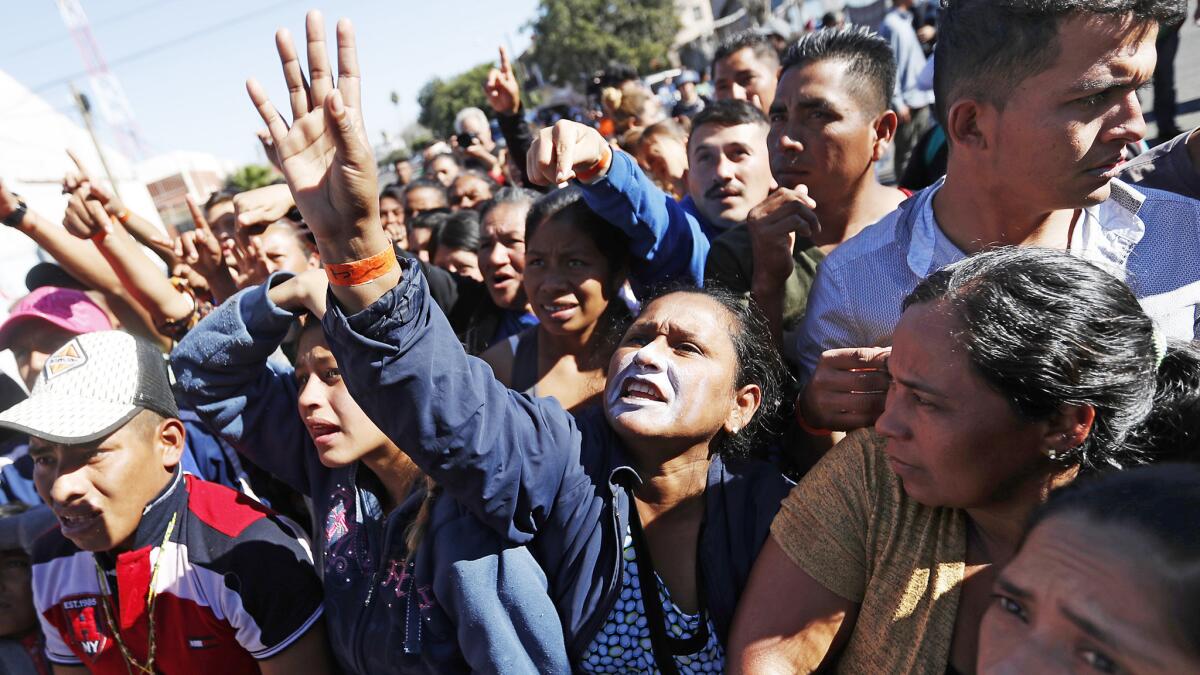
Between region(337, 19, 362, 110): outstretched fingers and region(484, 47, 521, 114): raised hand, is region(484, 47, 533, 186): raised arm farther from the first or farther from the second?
region(337, 19, 362, 110): outstretched fingers

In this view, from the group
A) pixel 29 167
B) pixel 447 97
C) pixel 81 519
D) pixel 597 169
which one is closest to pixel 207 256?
pixel 81 519

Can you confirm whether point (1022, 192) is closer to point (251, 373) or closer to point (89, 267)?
point (251, 373)

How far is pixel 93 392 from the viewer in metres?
2.15

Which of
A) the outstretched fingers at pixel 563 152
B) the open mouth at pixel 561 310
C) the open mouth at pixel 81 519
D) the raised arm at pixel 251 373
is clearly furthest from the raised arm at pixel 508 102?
the open mouth at pixel 81 519

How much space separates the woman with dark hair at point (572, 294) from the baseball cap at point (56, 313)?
1.87m

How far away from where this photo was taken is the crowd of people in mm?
1327

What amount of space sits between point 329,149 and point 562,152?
1.90 feet

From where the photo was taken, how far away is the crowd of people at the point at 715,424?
133cm

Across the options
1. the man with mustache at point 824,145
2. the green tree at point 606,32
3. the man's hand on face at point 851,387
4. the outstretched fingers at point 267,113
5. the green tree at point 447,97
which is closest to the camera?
the outstretched fingers at point 267,113

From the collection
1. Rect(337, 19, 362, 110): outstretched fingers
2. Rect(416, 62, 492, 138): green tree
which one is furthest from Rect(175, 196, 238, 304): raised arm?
Rect(416, 62, 492, 138): green tree

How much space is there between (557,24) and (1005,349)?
184ft

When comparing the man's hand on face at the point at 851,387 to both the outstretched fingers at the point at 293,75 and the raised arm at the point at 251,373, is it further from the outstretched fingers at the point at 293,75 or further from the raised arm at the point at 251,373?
the raised arm at the point at 251,373

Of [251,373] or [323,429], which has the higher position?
[251,373]

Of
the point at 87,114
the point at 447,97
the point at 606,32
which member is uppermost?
the point at 87,114
